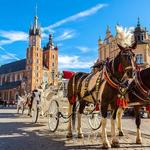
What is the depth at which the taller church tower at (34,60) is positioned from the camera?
12000cm

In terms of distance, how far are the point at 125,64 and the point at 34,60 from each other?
11493 centimetres

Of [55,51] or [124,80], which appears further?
[55,51]

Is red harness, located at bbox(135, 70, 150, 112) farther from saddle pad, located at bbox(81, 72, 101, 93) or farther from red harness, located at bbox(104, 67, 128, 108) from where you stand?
saddle pad, located at bbox(81, 72, 101, 93)

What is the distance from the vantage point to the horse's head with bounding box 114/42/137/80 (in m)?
7.17

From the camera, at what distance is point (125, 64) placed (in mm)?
7340

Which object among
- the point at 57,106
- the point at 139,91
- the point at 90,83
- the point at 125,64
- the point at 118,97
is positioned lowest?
the point at 57,106

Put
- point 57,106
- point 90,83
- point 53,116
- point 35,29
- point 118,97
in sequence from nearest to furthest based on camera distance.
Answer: point 118,97
point 90,83
point 57,106
point 53,116
point 35,29

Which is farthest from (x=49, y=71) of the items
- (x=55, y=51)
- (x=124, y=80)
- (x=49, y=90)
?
(x=124, y=80)

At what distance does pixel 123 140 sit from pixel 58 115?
8.67 feet

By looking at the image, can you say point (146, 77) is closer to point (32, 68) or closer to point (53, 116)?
point (53, 116)

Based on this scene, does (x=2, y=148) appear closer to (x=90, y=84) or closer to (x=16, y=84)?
(x=90, y=84)

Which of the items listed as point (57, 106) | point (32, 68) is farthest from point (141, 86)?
point (32, 68)

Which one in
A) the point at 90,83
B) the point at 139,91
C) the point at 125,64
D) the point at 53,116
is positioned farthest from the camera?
the point at 53,116

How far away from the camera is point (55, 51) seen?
445 ft
